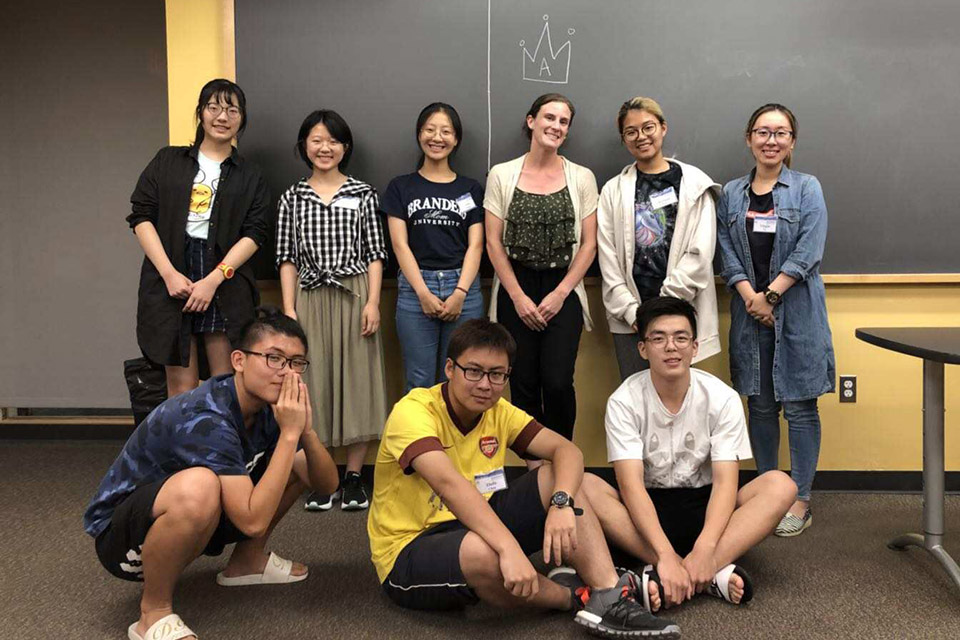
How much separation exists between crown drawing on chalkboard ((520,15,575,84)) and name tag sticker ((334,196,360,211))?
0.87m

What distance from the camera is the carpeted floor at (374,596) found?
2074 millimetres

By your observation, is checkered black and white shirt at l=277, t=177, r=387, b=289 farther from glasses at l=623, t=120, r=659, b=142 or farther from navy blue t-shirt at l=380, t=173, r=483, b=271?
glasses at l=623, t=120, r=659, b=142

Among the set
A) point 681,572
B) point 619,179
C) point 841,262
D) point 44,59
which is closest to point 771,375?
point 841,262

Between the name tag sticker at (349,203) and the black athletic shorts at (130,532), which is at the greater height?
the name tag sticker at (349,203)

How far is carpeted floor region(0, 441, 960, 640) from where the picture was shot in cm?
207

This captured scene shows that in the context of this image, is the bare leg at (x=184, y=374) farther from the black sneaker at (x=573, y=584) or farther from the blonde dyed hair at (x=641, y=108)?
the blonde dyed hair at (x=641, y=108)

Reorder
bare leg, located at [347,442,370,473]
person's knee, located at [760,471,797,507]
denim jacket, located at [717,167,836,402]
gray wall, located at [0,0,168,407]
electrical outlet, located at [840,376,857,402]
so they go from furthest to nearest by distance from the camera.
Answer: gray wall, located at [0,0,168,407] < electrical outlet, located at [840,376,857,402] < bare leg, located at [347,442,370,473] < denim jacket, located at [717,167,836,402] < person's knee, located at [760,471,797,507]

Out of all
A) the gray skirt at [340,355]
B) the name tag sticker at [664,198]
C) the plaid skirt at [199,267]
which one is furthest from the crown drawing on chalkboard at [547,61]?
the plaid skirt at [199,267]

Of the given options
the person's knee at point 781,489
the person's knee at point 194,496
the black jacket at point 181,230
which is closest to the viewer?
the person's knee at point 194,496

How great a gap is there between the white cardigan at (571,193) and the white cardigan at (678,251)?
2.3 inches

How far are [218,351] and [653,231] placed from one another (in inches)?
67.0

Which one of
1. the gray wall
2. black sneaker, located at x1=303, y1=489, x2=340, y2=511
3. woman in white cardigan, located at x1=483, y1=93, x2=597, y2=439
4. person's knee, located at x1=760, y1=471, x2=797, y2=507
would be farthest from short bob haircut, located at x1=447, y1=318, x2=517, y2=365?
the gray wall

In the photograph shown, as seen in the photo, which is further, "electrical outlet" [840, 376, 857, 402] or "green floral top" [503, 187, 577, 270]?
"electrical outlet" [840, 376, 857, 402]

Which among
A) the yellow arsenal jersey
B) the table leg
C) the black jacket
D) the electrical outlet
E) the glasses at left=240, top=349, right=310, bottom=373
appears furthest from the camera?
the electrical outlet
